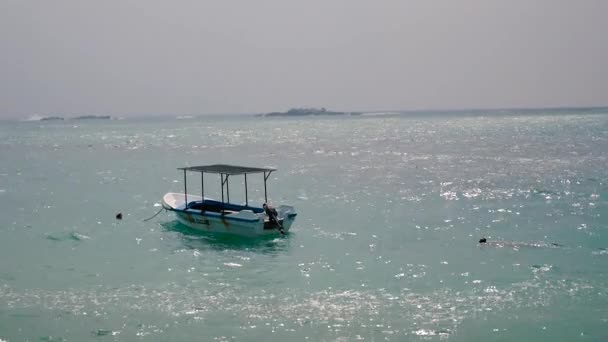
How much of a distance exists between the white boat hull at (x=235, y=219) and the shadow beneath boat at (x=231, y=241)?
8.0 inches

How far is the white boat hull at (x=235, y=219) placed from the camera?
27188 millimetres

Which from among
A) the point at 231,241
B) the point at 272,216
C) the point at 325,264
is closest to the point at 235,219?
the point at 231,241

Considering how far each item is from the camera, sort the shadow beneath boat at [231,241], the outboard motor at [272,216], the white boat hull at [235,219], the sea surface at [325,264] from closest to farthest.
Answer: the sea surface at [325,264]
the shadow beneath boat at [231,241]
the white boat hull at [235,219]
the outboard motor at [272,216]

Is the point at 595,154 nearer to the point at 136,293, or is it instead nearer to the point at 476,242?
the point at 476,242

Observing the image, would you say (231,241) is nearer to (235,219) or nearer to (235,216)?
(235,219)

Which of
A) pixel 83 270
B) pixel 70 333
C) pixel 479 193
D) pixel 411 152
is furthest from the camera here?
pixel 411 152

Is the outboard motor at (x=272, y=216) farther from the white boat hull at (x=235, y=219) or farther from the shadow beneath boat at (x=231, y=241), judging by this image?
the shadow beneath boat at (x=231, y=241)

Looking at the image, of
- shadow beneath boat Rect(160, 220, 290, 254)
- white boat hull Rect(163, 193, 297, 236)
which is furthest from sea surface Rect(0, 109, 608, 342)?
white boat hull Rect(163, 193, 297, 236)

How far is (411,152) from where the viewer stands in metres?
73.9

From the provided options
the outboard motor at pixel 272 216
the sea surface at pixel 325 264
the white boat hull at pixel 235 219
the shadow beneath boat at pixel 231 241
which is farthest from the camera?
the outboard motor at pixel 272 216

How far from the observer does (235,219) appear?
2730 cm

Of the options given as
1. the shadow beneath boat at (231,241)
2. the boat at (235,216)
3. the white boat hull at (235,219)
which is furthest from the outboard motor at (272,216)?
the shadow beneath boat at (231,241)

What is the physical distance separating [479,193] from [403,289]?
21.6 meters

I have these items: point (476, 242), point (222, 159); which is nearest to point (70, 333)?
point (476, 242)
